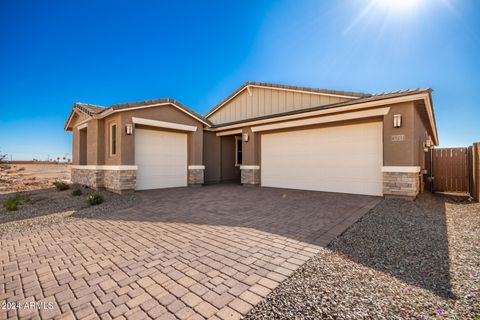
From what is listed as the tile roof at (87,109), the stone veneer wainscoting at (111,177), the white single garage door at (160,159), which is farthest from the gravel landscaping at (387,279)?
the tile roof at (87,109)

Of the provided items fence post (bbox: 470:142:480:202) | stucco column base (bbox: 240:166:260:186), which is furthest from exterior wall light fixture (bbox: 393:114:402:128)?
stucco column base (bbox: 240:166:260:186)

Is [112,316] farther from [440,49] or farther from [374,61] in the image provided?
[440,49]

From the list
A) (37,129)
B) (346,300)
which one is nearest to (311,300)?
(346,300)

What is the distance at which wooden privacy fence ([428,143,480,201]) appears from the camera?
790cm

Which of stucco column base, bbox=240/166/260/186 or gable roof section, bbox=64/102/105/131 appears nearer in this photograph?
gable roof section, bbox=64/102/105/131

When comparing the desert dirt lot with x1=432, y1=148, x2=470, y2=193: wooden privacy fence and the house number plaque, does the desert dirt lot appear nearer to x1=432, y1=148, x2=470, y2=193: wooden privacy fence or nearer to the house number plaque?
the house number plaque

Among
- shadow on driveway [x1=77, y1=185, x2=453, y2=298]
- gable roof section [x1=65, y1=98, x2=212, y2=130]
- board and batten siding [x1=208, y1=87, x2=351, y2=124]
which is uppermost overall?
board and batten siding [x1=208, y1=87, x2=351, y2=124]

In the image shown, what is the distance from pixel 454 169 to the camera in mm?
8500

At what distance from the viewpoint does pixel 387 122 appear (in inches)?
271

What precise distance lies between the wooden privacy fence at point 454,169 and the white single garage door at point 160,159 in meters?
11.7

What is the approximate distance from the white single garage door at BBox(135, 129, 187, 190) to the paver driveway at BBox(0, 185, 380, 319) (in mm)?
4075

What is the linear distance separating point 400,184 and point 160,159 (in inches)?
380

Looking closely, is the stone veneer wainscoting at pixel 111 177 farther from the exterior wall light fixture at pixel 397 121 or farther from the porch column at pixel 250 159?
the exterior wall light fixture at pixel 397 121

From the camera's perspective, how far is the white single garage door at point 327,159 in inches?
292
